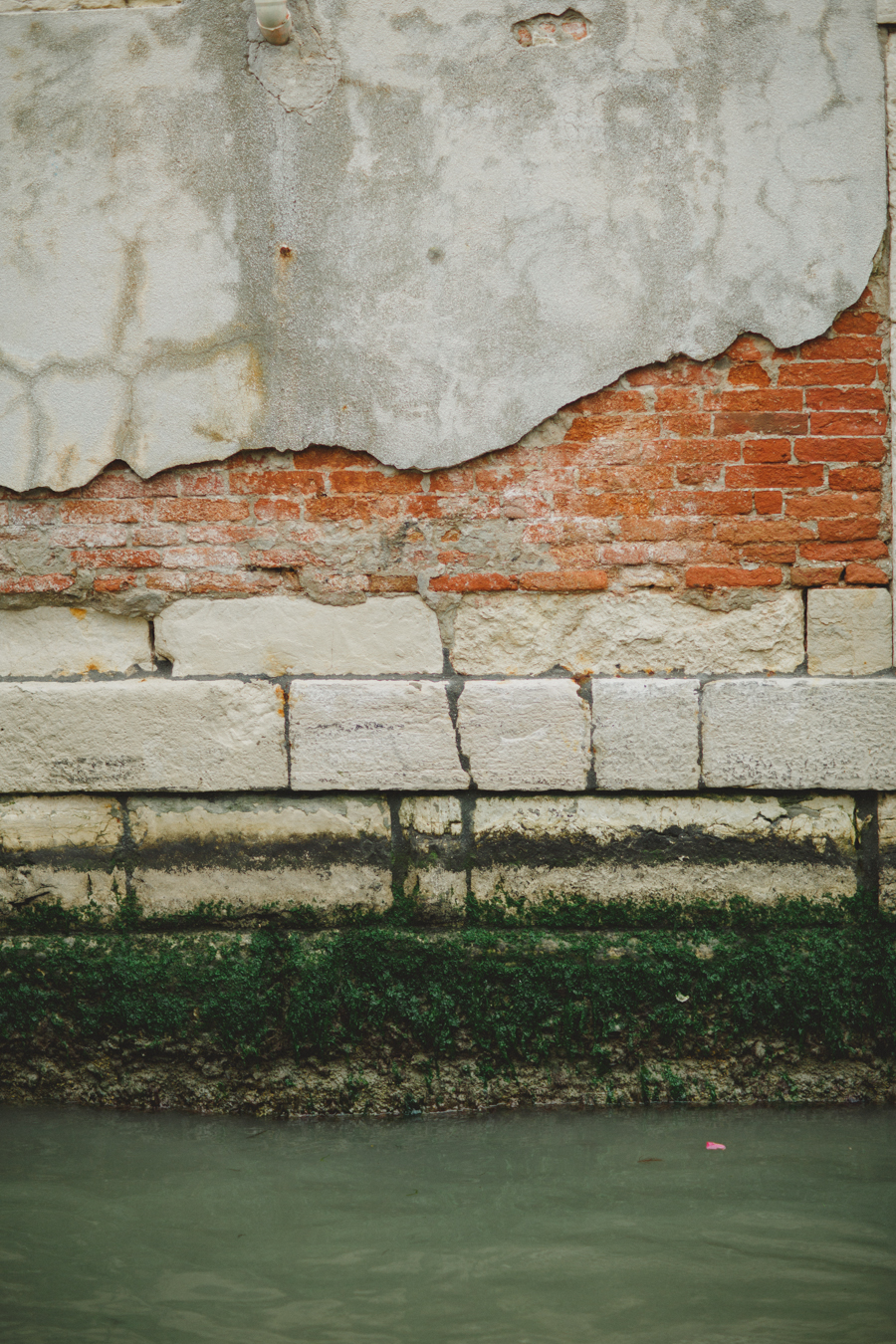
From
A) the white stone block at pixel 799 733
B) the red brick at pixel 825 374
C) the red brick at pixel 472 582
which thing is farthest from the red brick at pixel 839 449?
the red brick at pixel 472 582

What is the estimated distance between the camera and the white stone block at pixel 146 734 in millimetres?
2803

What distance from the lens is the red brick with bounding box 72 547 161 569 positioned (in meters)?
2.84

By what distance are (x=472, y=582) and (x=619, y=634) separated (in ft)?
1.47

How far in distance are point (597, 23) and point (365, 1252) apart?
123 inches

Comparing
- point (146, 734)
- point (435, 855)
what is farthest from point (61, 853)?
point (435, 855)

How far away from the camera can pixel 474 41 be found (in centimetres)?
265

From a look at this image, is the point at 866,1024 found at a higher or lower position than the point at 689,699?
lower

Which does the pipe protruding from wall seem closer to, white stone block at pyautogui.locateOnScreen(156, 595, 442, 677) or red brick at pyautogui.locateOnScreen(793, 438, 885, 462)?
white stone block at pyautogui.locateOnScreen(156, 595, 442, 677)

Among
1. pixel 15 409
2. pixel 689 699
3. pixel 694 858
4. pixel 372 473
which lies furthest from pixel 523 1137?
pixel 15 409

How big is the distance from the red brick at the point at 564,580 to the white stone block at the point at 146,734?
2.61 feet

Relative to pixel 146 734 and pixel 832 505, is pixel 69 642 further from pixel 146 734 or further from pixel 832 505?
pixel 832 505

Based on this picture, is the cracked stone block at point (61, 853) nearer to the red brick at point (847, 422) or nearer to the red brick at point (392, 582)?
the red brick at point (392, 582)

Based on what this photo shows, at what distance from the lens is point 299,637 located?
283 centimetres

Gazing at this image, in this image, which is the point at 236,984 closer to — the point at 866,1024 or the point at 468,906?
the point at 468,906
